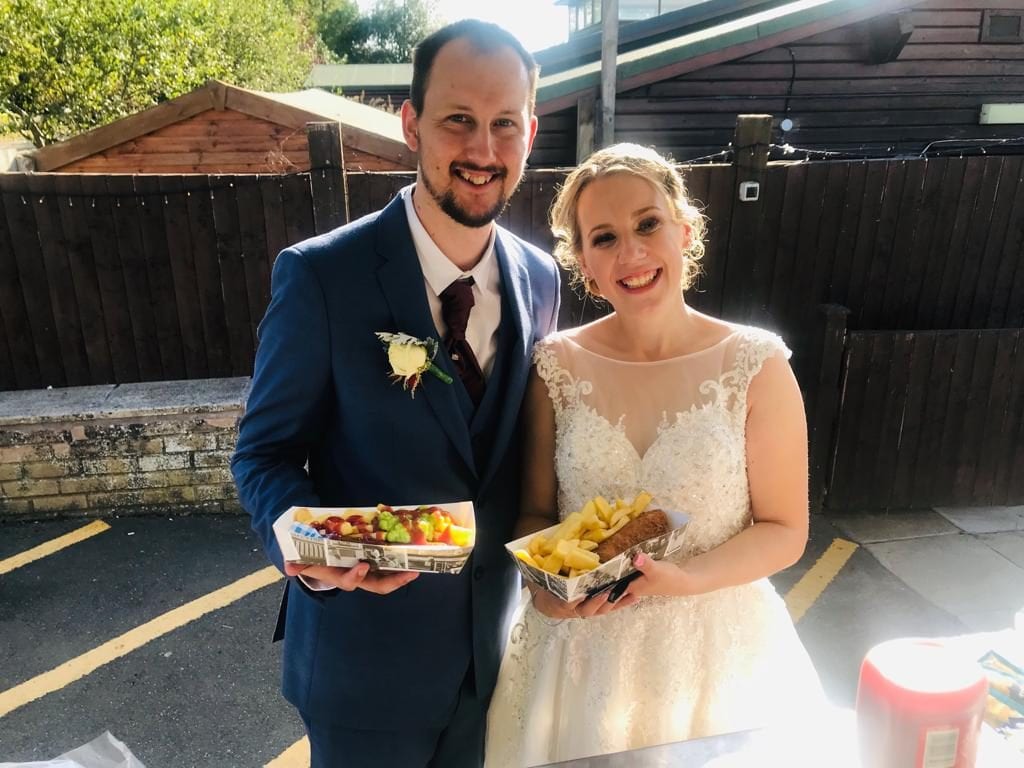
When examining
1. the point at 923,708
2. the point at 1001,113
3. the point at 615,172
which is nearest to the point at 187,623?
the point at 615,172

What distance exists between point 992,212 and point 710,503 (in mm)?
5158

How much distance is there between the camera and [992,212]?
5.91 metres

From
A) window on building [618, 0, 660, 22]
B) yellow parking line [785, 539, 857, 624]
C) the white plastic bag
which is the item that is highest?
window on building [618, 0, 660, 22]

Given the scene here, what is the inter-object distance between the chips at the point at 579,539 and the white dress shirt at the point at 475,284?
19.3 inches

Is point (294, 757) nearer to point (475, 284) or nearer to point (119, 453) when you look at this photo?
point (475, 284)

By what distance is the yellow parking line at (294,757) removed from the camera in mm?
3250

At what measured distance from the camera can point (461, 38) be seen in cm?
200

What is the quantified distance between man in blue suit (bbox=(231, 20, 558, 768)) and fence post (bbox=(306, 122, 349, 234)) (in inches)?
133

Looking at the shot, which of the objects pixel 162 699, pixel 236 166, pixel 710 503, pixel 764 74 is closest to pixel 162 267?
pixel 162 699

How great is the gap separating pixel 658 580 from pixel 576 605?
0.22m

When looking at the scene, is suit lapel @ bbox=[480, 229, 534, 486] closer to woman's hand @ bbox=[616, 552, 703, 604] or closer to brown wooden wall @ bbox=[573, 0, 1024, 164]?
woman's hand @ bbox=[616, 552, 703, 604]

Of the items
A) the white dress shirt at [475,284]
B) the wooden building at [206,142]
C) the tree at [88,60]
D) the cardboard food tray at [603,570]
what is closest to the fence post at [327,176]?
the wooden building at [206,142]

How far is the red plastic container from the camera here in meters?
1.16

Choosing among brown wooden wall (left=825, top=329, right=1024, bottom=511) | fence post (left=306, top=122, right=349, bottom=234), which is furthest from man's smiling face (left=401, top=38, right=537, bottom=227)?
brown wooden wall (left=825, top=329, right=1024, bottom=511)
